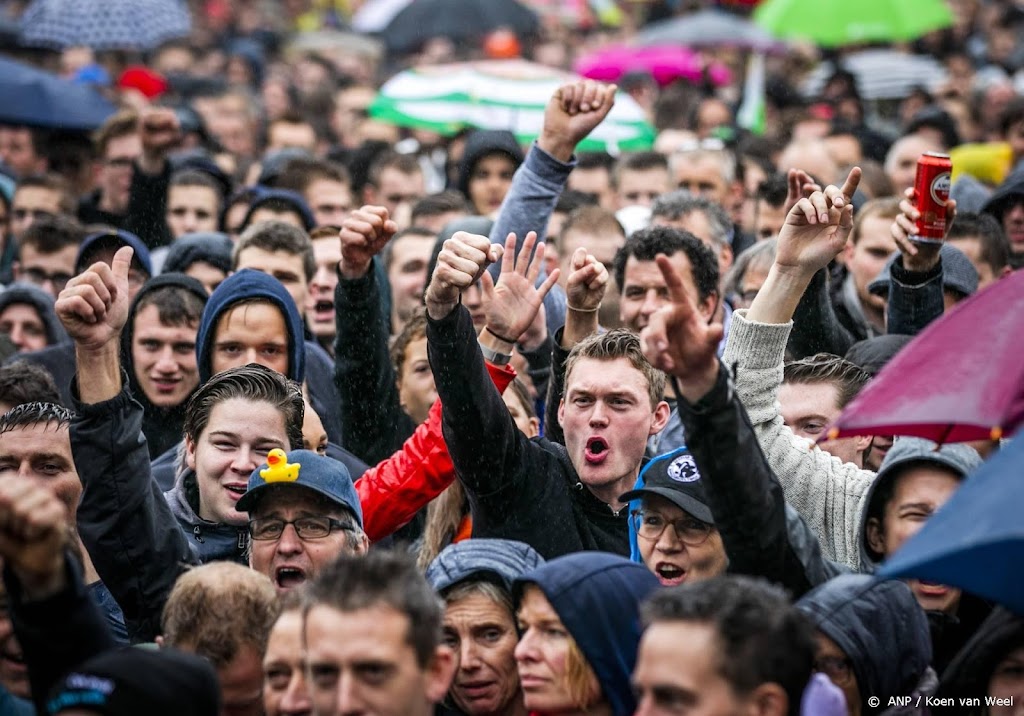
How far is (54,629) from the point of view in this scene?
13.5 ft

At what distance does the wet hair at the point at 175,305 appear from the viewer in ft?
24.2

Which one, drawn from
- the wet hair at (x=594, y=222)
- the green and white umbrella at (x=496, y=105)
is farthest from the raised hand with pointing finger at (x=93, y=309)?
the green and white umbrella at (x=496, y=105)

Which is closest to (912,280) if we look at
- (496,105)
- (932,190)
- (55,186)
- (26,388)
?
(932,190)

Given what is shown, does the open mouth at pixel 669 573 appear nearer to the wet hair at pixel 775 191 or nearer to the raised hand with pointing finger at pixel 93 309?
the raised hand with pointing finger at pixel 93 309

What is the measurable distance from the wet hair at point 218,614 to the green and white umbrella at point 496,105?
25.3 ft

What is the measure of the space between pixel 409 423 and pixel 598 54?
12141 millimetres

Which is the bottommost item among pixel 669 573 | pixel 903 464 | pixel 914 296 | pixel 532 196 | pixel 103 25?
pixel 669 573

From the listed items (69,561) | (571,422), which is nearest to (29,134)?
(571,422)

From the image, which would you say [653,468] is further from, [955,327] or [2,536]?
[2,536]

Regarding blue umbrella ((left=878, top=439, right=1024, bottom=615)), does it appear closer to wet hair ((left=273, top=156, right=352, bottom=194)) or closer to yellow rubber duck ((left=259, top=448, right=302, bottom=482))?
yellow rubber duck ((left=259, top=448, right=302, bottom=482))

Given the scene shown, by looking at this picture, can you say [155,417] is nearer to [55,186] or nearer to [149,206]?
[149,206]

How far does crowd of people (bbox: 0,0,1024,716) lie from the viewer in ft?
13.5

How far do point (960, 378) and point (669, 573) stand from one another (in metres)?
1.51

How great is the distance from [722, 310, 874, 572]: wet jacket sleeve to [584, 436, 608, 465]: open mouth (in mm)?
606
